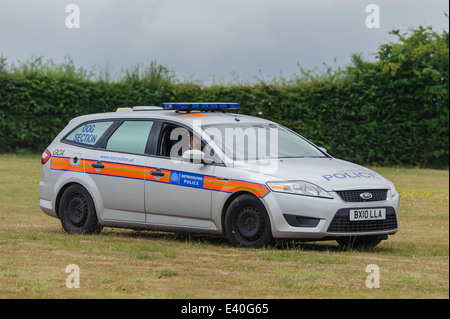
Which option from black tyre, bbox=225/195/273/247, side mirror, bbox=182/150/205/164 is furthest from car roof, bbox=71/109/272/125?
black tyre, bbox=225/195/273/247

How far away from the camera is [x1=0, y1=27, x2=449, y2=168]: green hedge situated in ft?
85.6

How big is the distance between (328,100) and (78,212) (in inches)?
659

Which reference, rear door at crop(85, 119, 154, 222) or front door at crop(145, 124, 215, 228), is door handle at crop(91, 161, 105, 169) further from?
front door at crop(145, 124, 215, 228)

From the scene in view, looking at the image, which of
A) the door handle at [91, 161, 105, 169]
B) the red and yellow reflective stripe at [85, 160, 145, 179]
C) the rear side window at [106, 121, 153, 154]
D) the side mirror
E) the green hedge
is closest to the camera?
the side mirror

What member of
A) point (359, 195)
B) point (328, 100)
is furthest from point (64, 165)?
point (328, 100)

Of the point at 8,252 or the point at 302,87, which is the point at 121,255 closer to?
the point at 8,252

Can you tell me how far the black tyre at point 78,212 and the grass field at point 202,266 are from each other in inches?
7.2

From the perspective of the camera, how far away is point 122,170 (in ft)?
35.2

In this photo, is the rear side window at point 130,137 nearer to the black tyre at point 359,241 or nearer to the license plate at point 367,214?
the black tyre at point 359,241

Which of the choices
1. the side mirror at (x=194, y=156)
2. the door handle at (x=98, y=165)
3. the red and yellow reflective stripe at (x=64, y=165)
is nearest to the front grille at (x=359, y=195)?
the side mirror at (x=194, y=156)

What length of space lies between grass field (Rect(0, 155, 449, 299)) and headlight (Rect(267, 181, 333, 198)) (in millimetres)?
680

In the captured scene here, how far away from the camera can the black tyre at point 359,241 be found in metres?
10.1

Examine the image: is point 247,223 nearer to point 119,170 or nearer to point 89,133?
point 119,170
